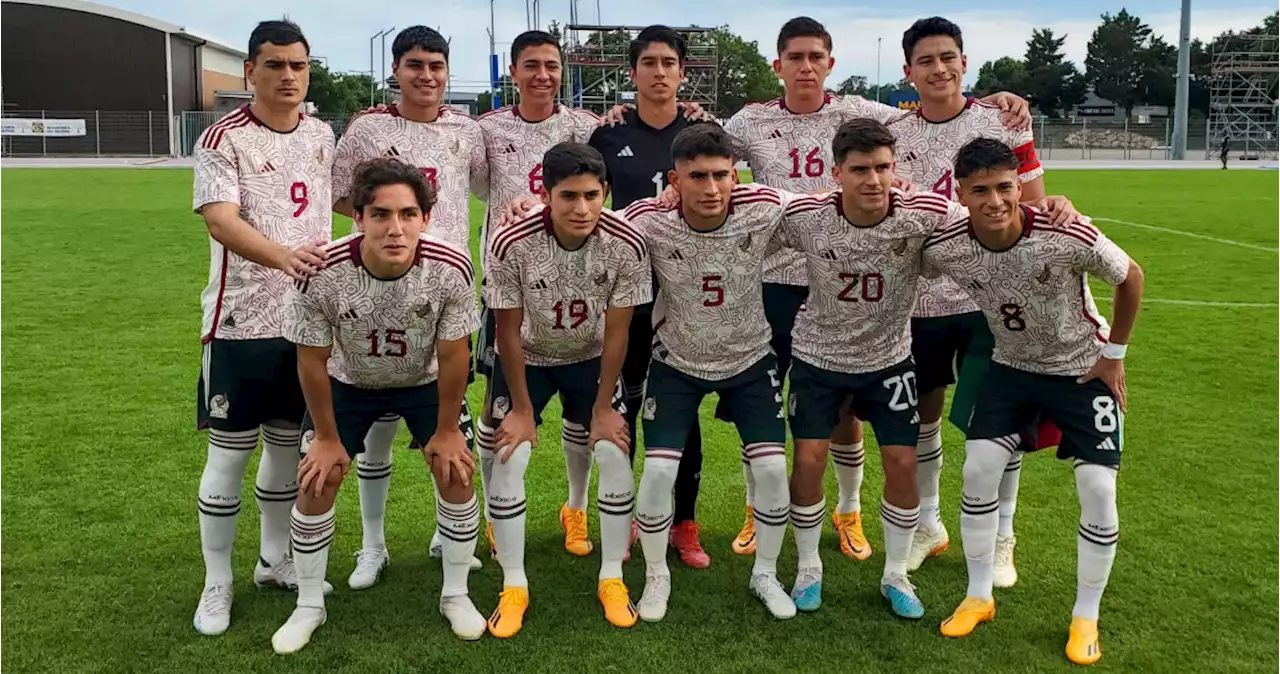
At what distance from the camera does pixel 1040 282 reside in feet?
12.3

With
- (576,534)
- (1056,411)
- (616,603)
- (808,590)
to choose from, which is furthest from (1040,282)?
(576,534)

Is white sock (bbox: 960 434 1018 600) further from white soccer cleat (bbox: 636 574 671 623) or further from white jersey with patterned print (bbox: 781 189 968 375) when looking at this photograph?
white soccer cleat (bbox: 636 574 671 623)

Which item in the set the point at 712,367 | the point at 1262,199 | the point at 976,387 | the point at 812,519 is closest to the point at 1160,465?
the point at 976,387

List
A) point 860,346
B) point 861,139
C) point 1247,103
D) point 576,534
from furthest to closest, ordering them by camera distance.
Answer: point 1247,103 → point 576,534 → point 860,346 → point 861,139

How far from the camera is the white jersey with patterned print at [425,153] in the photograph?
173 inches

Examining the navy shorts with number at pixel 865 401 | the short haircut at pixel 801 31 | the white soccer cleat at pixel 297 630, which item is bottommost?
the white soccer cleat at pixel 297 630

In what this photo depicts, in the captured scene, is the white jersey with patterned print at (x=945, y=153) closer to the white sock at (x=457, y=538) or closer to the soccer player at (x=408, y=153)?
the soccer player at (x=408, y=153)

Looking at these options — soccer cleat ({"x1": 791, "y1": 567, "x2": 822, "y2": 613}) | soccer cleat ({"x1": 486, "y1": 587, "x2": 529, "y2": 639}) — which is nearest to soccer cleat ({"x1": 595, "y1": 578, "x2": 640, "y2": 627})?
soccer cleat ({"x1": 486, "y1": 587, "x2": 529, "y2": 639})

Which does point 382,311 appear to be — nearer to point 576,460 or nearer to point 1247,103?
point 576,460

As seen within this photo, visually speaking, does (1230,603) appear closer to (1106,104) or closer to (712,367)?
(712,367)

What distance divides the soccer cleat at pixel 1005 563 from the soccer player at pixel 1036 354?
0.34 m

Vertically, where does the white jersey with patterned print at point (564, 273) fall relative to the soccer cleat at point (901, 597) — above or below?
above

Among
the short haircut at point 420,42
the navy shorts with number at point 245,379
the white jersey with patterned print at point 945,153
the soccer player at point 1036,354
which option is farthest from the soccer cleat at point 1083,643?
the short haircut at point 420,42

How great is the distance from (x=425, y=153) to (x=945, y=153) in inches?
88.7
